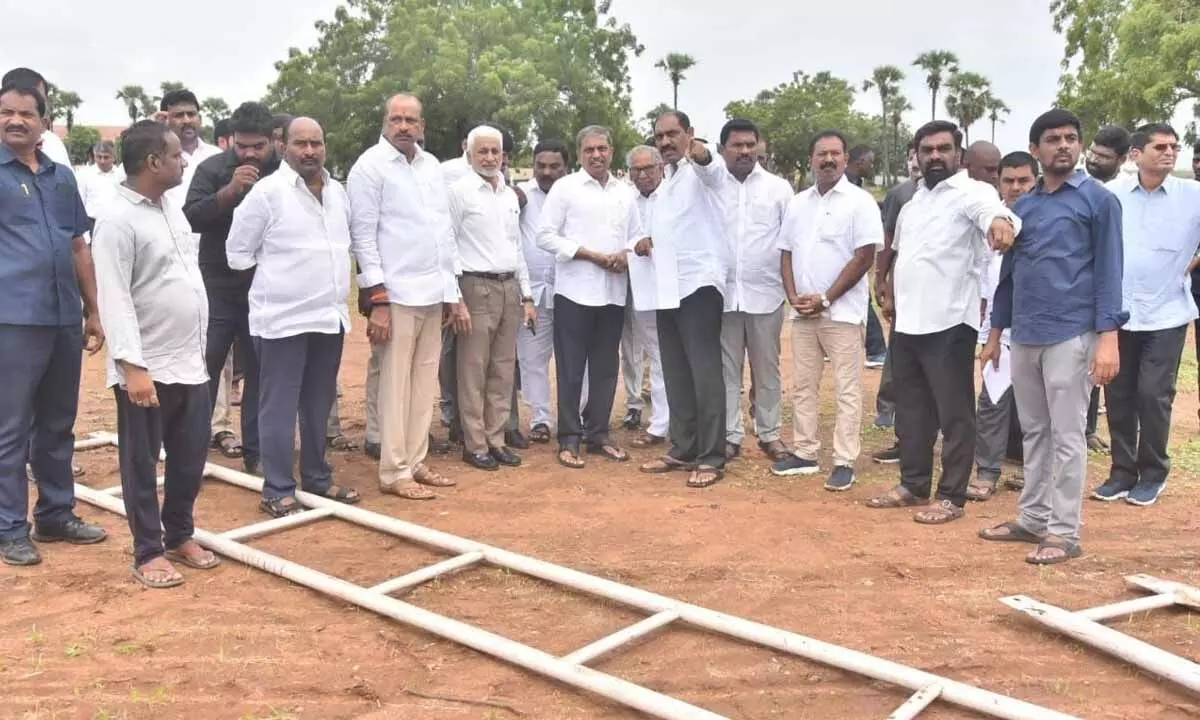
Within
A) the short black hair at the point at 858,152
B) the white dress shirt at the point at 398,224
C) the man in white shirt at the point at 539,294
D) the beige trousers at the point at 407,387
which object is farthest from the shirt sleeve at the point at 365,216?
the short black hair at the point at 858,152

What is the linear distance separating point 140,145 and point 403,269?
1796 millimetres

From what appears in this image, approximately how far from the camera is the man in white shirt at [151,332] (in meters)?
4.09

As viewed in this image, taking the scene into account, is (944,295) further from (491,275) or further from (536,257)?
(536,257)

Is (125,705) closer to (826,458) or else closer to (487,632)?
(487,632)

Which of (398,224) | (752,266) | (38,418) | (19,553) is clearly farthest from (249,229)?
(752,266)

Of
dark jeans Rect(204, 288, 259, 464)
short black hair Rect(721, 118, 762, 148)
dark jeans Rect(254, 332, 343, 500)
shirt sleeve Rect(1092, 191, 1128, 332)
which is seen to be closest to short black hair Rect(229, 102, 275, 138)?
dark jeans Rect(204, 288, 259, 464)

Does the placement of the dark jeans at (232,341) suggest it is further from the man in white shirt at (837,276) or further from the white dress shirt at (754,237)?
the man in white shirt at (837,276)

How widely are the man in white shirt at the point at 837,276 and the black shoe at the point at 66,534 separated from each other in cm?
409

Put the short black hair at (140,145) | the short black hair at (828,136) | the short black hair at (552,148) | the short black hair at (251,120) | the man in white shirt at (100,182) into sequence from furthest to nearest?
the man in white shirt at (100,182) < the short black hair at (552,148) < the short black hair at (828,136) < the short black hair at (251,120) < the short black hair at (140,145)

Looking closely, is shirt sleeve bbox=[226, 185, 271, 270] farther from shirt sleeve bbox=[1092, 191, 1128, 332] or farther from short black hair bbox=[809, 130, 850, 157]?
shirt sleeve bbox=[1092, 191, 1128, 332]

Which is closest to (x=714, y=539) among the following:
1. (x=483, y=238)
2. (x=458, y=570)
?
(x=458, y=570)

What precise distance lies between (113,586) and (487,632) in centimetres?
182

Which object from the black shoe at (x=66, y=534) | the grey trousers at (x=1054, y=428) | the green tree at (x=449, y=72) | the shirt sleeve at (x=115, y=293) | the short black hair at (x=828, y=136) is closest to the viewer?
the shirt sleeve at (x=115, y=293)

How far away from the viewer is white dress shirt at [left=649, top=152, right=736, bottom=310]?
6242 mm
